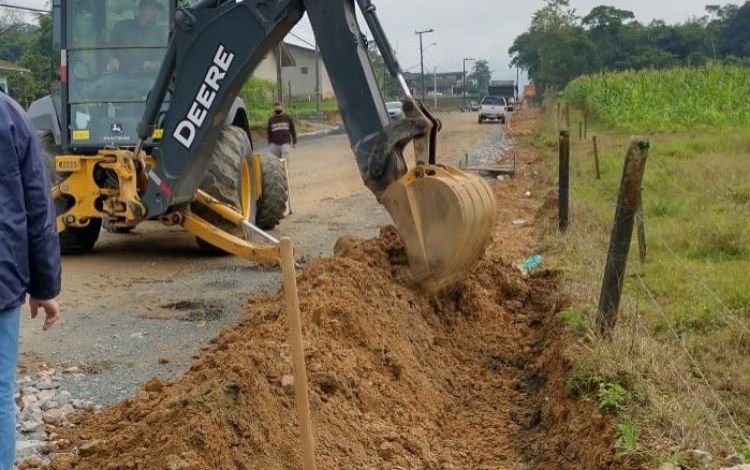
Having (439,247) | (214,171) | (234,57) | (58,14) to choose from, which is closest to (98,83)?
(58,14)

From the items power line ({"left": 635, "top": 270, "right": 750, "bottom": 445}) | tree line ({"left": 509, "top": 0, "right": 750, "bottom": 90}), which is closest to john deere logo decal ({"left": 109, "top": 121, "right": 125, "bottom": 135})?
power line ({"left": 635, "top": 270, "right": 750, "bottom": 445})

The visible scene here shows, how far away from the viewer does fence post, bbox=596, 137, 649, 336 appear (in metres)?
5.74

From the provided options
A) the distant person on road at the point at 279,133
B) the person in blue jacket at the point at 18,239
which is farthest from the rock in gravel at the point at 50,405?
the distant person on road at the point at 279,133

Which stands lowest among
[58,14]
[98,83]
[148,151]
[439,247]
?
[439,247]

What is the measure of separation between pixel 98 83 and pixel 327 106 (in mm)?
55355

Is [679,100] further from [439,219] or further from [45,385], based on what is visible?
[45,385]

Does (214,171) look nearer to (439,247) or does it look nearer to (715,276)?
(439,247)

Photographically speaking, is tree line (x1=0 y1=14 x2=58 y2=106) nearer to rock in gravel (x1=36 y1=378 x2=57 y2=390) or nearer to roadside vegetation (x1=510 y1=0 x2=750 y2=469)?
roadside vegetation (x1=510 y1=0 x2=750 y2=469)

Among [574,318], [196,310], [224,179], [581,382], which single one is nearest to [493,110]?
[224,179]

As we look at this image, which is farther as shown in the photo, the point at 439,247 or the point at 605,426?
the point at 439,247

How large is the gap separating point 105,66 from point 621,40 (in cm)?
7234

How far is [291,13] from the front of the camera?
835 cm

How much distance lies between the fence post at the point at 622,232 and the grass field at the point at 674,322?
159mm

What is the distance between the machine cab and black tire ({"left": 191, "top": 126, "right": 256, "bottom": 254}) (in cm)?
91
